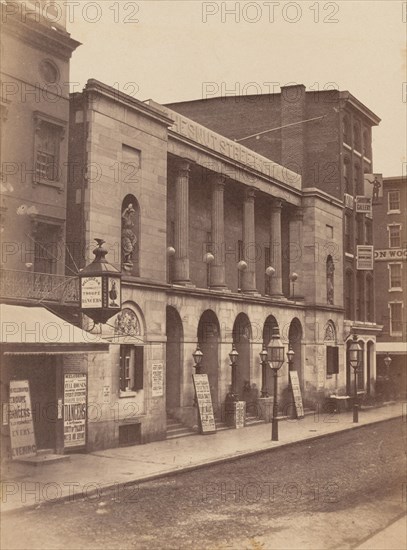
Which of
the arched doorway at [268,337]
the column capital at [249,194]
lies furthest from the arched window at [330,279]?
the column capital at [249,194]

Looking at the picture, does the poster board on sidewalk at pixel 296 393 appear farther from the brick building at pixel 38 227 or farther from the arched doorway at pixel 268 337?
the brick building at pixel 38 227

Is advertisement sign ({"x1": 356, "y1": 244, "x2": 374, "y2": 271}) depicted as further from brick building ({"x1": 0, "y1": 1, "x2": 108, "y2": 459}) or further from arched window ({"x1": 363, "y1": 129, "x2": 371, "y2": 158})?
brick building ({"x1": 0, "y1": 1, "x2": 108, "y2": 459})

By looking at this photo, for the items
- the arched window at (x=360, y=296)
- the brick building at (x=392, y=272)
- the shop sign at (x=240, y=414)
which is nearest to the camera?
the shop sign at (x=240, y=414)

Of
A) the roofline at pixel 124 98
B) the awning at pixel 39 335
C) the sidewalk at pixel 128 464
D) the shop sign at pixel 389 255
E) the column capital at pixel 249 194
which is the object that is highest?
the roofline at pixel 124 98

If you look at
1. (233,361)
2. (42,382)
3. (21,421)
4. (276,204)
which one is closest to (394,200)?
(276,204)

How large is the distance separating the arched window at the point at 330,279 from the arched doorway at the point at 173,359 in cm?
1539

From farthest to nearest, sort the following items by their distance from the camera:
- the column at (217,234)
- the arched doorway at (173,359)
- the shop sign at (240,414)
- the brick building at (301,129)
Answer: the brick building at (301,129) → the column at (217,234) → the shop sign at (240,414) → the arched doorway at (173,359)

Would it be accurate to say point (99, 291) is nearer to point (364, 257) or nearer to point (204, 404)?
point (204, 404)

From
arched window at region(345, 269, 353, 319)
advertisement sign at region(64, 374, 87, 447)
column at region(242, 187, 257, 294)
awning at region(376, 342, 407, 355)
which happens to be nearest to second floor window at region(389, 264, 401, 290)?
awning at region(376, 342, 407, 355)

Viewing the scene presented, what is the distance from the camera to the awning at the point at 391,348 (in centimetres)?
5375

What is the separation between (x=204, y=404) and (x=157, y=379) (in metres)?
3.23

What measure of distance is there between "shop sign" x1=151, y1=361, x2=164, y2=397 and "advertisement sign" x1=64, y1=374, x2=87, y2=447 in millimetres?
3966

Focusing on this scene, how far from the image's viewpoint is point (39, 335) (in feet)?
59.5

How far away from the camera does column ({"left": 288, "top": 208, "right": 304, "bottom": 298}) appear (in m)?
40.5
